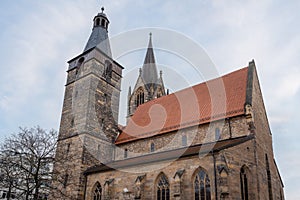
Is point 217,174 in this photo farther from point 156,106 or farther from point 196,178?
point 156,106

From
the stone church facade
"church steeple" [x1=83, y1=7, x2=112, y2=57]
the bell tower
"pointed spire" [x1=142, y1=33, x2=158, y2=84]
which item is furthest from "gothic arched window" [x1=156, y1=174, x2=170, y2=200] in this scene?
"pointed spire" [x1=142, y1=33, x2=158, y2=84]

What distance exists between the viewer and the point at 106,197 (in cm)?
1622

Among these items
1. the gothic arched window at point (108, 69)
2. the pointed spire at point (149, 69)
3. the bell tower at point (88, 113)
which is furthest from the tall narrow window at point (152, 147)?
the pointed spire at point (149, 69)

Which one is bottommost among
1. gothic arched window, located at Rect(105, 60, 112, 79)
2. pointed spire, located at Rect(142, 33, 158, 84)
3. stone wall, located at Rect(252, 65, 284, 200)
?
stone wall, located at Rect(252, 65, 284, 200)

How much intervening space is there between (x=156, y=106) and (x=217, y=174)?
11.8 metres

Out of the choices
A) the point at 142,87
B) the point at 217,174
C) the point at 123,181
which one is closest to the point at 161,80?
the point at 142,87

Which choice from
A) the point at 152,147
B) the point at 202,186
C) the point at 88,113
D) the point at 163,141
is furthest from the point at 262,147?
the point at 88,113

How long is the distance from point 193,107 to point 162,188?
7080 millimetres

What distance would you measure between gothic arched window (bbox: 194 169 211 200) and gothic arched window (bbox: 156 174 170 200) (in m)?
1.56

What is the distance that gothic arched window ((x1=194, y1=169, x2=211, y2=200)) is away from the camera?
42.2ft

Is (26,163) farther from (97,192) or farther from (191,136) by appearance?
(191,136)

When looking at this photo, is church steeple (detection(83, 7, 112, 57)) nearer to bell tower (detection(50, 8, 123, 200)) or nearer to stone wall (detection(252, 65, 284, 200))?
bell tower (detection(50, 8, 123, 200))

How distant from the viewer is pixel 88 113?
20.8 metres

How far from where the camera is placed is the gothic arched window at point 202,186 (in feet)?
42.2
